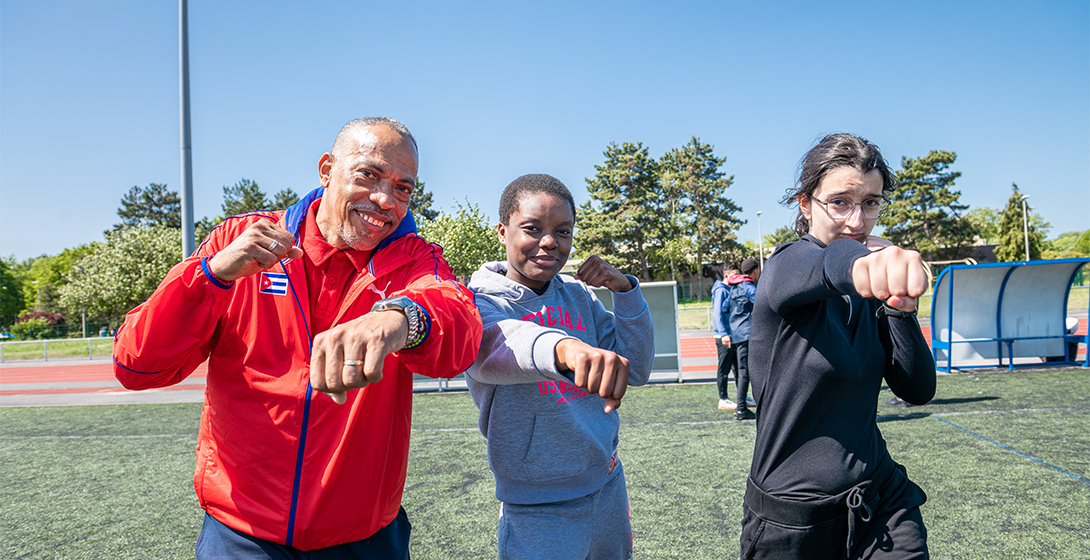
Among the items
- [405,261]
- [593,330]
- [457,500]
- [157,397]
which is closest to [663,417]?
[457,500]

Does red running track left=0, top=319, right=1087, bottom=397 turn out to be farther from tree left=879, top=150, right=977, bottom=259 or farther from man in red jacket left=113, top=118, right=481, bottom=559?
tree left=879, top=150, right=977, bottom=259

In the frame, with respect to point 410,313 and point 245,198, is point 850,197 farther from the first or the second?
point 245,198

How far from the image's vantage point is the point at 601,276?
7.45 ft

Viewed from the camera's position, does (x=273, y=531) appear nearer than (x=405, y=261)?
Yes

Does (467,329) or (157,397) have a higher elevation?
(467,329)

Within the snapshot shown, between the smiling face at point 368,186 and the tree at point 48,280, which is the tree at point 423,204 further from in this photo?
the smiling face at point 368,186

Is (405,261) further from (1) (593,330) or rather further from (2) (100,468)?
(2) (100,468)

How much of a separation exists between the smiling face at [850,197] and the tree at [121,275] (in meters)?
40.5

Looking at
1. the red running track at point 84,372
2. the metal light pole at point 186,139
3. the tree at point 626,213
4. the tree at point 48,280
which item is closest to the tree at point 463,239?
the tree at point 626,213

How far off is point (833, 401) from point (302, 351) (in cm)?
167

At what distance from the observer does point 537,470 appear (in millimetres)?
2037

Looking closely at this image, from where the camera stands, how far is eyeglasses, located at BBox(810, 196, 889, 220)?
1.99m

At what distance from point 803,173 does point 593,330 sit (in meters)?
0.99

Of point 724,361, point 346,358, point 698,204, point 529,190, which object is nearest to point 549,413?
point 529,190
